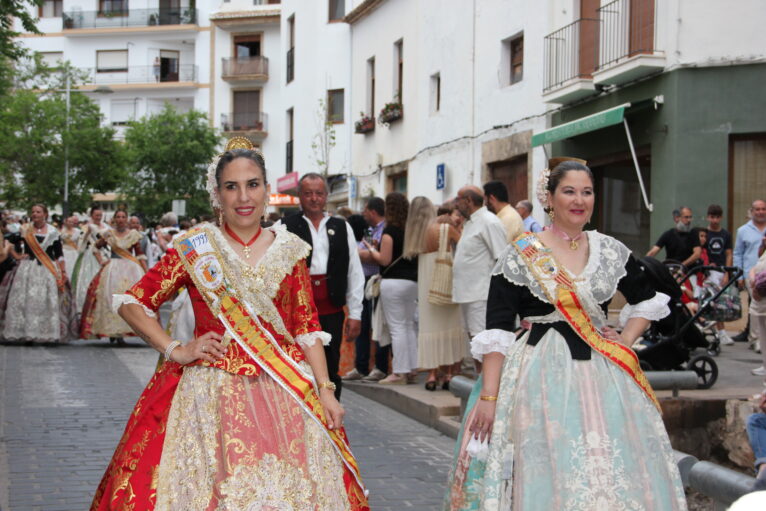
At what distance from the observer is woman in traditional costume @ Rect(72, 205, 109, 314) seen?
49.9 ft

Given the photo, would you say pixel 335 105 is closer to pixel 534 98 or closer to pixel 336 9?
pixel 336 9

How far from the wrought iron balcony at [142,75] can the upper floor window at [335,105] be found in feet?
85.9

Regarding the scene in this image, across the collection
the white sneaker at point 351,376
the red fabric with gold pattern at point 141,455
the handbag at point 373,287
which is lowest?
the white sneaker at point 351,376

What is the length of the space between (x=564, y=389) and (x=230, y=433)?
1343 millimetres

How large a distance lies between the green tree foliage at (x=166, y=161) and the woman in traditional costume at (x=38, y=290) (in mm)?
30706

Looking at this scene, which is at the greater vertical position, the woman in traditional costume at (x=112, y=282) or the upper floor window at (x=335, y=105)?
the upper floor window at (x=335, y=105)

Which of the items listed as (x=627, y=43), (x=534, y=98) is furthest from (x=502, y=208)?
(x=534, y=98)

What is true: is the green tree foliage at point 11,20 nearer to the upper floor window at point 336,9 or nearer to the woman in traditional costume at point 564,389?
the woman in traditional costume at point 564,389

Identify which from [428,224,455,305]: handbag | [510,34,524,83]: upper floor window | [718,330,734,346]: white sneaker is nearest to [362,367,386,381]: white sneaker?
[428,224,455,305]: handbag

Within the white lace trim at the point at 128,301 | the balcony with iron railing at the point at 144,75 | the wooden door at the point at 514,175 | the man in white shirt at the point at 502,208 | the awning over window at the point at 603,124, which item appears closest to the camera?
Result: the white lace trim at the point at 128,301

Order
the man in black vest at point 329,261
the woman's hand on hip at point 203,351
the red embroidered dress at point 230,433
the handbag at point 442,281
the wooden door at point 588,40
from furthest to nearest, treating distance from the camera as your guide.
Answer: the wooden door at point 588,40 < the handbag at point 442,281 < the man in black vest at point 329,261 < the woman's hand on hip at point 203,351 < the red embroidered dress at point 230,433

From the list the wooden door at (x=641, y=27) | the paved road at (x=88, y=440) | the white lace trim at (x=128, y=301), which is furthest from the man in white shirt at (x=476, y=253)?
the wooden door at (x=641, y=27)

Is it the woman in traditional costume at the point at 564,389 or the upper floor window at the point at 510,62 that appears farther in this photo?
the upper floor window at the point at 510,62

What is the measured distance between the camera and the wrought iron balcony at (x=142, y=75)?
54.2 m
